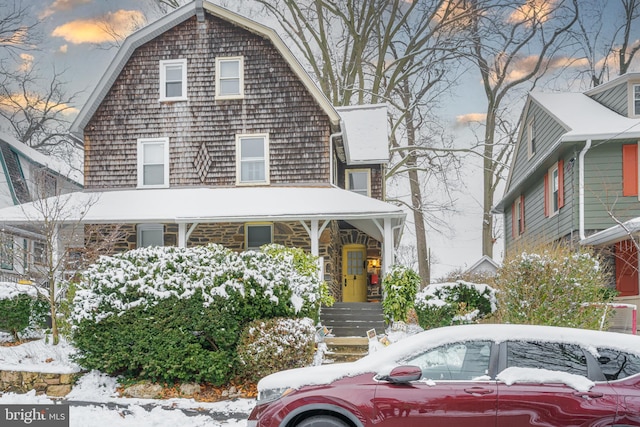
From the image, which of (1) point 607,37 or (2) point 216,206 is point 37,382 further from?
(1) point 607,37

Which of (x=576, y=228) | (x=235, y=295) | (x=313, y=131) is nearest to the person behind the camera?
(x=235, y=295)

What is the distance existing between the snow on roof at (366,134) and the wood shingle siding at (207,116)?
191cm

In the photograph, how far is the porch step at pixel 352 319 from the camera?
1446 centimetres

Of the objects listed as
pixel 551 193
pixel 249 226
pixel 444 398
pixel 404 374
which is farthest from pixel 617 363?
pixel 551 193

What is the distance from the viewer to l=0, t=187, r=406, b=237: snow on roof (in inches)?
641

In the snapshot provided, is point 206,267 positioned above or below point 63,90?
below

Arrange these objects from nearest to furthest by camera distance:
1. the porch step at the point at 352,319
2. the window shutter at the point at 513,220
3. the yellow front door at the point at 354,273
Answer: the porch step at the point at 352,319 → the yellow front door at the point at 354,273 → the window shutter at the point at 513,220

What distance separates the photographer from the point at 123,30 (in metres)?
29.0

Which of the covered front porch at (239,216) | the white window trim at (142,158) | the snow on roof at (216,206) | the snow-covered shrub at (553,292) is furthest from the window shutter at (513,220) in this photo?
the snow-covered shrub at (553,292)

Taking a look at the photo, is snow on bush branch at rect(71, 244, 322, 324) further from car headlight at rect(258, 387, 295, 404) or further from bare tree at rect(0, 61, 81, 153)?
bare tree at rect(0, 61, 81, 153)

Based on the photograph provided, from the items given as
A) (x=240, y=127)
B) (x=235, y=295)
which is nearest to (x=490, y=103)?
(x=240, y=127)

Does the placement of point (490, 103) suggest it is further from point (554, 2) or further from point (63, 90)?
point (63, 90)

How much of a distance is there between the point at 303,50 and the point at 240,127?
41.0ft

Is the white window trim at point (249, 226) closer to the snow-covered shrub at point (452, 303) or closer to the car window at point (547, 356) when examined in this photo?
the snow-covered shrub at point (452, 303)
